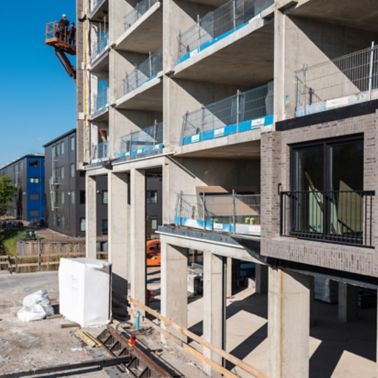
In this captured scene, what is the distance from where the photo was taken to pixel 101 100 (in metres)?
25.6

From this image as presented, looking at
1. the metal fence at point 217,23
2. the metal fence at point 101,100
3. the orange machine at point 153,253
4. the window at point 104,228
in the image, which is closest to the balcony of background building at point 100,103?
the metal fence at point 101,100

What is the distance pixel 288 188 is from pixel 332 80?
3.12 meters

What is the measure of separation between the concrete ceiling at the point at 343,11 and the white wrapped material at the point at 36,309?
50.6ft

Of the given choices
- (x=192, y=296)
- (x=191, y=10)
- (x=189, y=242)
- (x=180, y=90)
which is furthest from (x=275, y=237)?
(x=192, y=296)

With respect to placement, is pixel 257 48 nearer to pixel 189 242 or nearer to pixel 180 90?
pixel 180 90

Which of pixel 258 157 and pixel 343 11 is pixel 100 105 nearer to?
pixel 258 157

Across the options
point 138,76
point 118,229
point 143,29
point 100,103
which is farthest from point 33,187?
point 143,29

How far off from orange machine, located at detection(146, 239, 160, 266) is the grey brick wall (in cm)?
2581

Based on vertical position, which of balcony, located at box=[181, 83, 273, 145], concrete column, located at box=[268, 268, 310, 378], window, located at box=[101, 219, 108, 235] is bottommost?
window, located at box=[101, 219, 108, 235]

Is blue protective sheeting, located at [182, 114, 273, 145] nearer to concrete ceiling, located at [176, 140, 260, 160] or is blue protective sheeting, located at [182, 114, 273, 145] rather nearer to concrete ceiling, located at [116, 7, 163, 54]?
concrete ceiling, located at [176, 140, 260, 160]

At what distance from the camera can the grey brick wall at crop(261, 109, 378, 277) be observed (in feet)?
27.2

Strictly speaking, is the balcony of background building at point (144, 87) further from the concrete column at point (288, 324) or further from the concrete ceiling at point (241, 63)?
the concrete column at point (288, 324)

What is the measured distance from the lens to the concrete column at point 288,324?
10570 mm

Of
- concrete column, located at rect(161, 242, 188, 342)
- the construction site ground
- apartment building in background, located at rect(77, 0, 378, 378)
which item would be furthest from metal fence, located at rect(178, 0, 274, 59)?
the construction site ground
